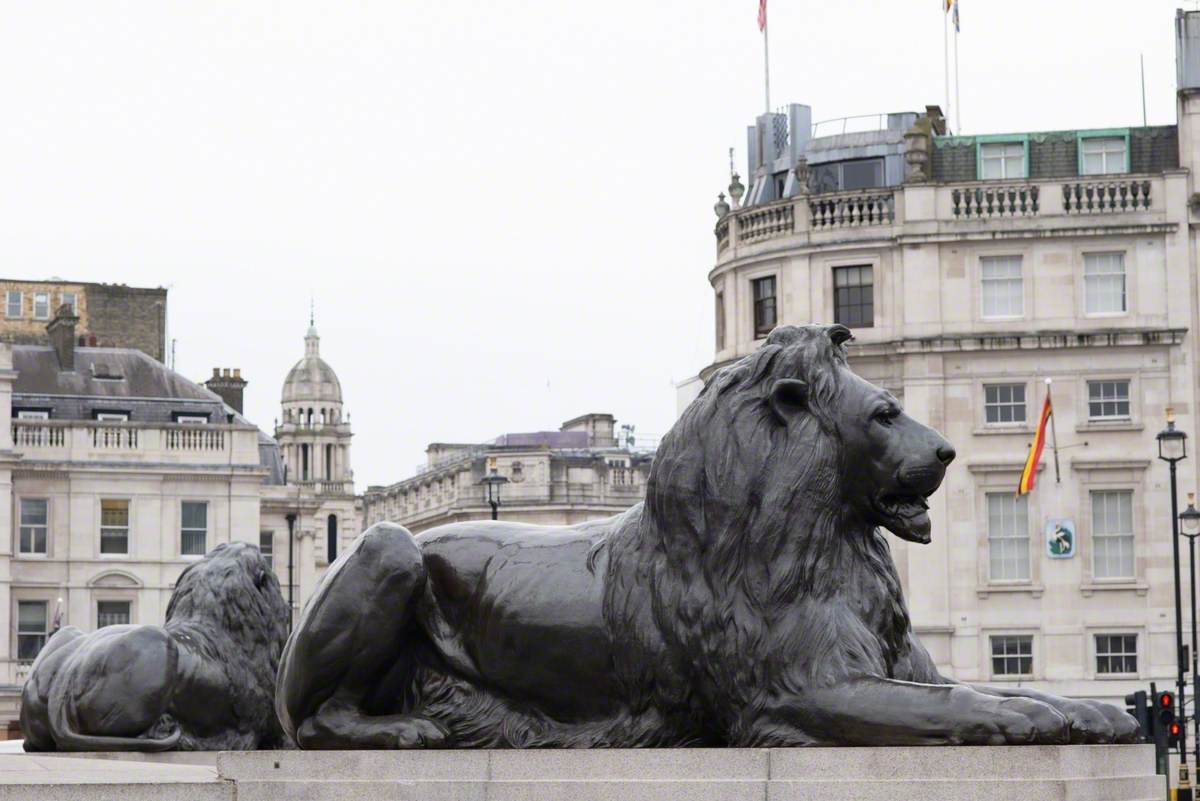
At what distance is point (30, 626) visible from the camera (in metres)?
70.1

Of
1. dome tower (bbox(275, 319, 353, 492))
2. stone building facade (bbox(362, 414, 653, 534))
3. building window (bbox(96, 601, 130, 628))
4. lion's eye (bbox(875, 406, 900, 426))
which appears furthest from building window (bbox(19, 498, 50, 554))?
dome tower (bbox(275, 319, 353, 492))

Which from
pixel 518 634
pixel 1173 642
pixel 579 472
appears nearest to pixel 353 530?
pixel 579 472

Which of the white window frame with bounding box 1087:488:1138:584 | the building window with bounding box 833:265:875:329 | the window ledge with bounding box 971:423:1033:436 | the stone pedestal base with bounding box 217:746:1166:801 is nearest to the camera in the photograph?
the stone pedestal base with bounding box 217:746:1166:801

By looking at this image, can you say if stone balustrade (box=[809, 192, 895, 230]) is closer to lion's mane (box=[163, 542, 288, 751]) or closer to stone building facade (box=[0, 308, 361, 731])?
stone building facade (box=[0, 308, 361, 731])

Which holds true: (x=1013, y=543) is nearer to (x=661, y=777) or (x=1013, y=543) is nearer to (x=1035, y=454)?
(x=1035, y=454)

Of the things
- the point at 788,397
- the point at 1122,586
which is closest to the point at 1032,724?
the point at 788,397

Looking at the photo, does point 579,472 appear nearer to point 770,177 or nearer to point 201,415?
point 201,415

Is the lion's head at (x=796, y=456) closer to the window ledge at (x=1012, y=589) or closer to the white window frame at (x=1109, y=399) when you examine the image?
the window ledge at (x=1012, y=589)

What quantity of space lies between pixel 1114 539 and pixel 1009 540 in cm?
253

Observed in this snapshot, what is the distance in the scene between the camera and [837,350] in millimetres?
7883

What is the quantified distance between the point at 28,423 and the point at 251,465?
686 centimetres

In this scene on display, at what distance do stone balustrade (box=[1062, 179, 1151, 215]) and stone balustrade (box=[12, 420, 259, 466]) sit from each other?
27.8 meters

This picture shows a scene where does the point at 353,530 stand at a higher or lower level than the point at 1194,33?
lower

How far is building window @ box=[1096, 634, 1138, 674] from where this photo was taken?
5669 centimetres
